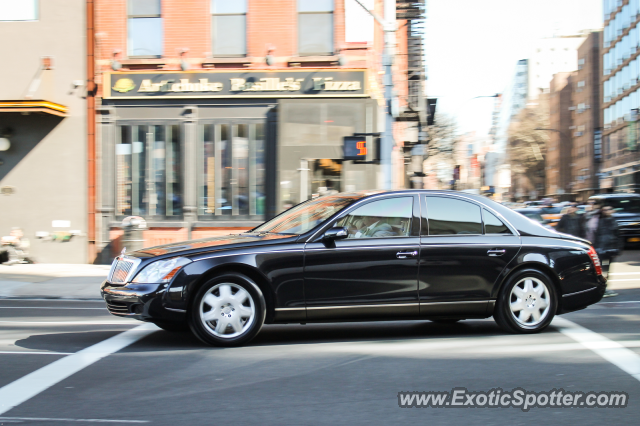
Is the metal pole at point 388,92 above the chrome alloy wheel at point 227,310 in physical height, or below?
above

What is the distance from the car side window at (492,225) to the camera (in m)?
7.32

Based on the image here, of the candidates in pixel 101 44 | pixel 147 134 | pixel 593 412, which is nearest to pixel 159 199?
pixel 147 134

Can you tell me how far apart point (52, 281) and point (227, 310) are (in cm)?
834

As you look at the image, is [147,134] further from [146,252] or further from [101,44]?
[146,252]

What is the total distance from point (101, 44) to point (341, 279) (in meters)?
13.1

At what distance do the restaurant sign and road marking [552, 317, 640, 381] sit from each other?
10.2 m

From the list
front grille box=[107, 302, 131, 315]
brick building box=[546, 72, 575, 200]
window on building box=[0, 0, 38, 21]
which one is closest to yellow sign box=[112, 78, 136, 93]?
window on building box=[0, 0, 38, 21]

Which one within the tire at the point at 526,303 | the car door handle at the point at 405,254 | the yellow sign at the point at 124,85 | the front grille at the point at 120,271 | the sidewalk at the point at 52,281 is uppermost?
the yellow sign at the point at 124,85

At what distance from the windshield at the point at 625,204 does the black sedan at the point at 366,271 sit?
17.1 m

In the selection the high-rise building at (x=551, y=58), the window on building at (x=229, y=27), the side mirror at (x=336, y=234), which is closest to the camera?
the side mirror at (x=336, y=234)

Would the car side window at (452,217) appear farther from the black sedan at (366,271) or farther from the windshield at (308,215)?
the windshield at (308,215)

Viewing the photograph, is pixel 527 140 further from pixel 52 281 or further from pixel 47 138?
pixel 52 281

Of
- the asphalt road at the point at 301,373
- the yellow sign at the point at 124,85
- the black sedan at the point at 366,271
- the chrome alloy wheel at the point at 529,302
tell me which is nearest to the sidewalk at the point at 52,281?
the asphalt road at the point at 301,373

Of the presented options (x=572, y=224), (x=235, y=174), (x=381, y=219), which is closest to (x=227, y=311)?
(x=381, y=219)
